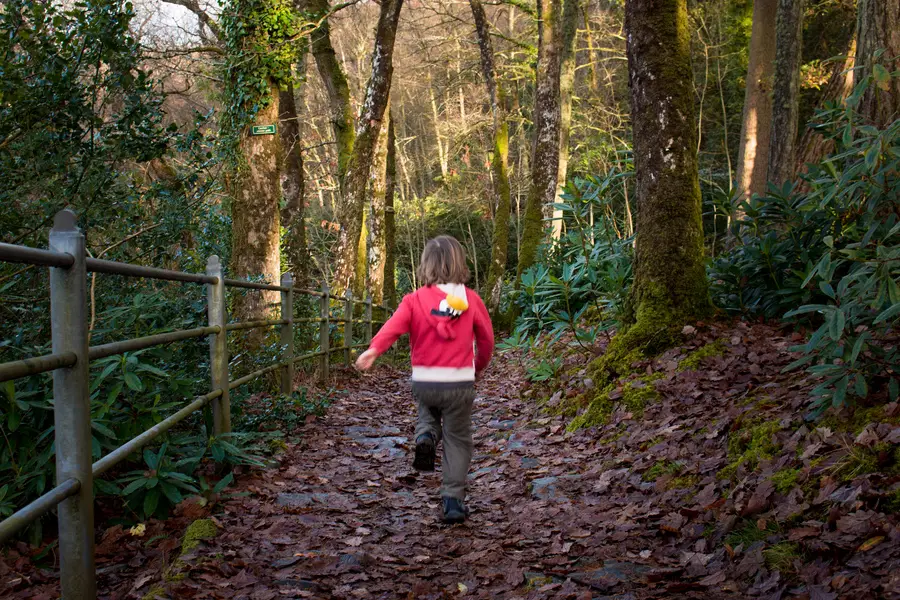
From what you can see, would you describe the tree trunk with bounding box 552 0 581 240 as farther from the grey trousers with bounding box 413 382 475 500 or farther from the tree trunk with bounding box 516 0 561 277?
the grey trousers with bounding box 413 382 475 500

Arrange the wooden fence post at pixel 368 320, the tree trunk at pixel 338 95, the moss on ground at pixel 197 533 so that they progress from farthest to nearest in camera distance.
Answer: the tree trunk at pixel 338 95
the wooden fence post at pixel 368 320
the moss on ground at pixel 197 533

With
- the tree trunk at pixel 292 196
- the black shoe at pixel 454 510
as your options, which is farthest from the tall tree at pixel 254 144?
the black shoe at pixel 454 510

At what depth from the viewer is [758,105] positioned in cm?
1288

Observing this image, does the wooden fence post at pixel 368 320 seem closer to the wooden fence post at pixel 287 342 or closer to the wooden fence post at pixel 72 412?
the wooden fence post at pixel 287 342

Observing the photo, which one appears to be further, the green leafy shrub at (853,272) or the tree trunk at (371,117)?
the tree trunk at (371,117)

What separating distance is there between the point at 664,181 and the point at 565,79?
11233 mm

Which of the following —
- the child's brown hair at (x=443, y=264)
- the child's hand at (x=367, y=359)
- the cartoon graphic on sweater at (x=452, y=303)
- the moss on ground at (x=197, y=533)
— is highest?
the child's brown hair at (x=443, y=264)

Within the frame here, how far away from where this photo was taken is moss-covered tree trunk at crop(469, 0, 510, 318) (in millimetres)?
18977

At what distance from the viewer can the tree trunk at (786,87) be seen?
1174cm

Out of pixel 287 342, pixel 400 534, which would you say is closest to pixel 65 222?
pixel 400 534

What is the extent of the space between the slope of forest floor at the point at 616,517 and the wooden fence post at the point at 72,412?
32cm

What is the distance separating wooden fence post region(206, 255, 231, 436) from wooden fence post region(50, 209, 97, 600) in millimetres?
2160

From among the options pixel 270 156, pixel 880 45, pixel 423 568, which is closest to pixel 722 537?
pixel 423 568

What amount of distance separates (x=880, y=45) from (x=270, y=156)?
6888 millimetres
